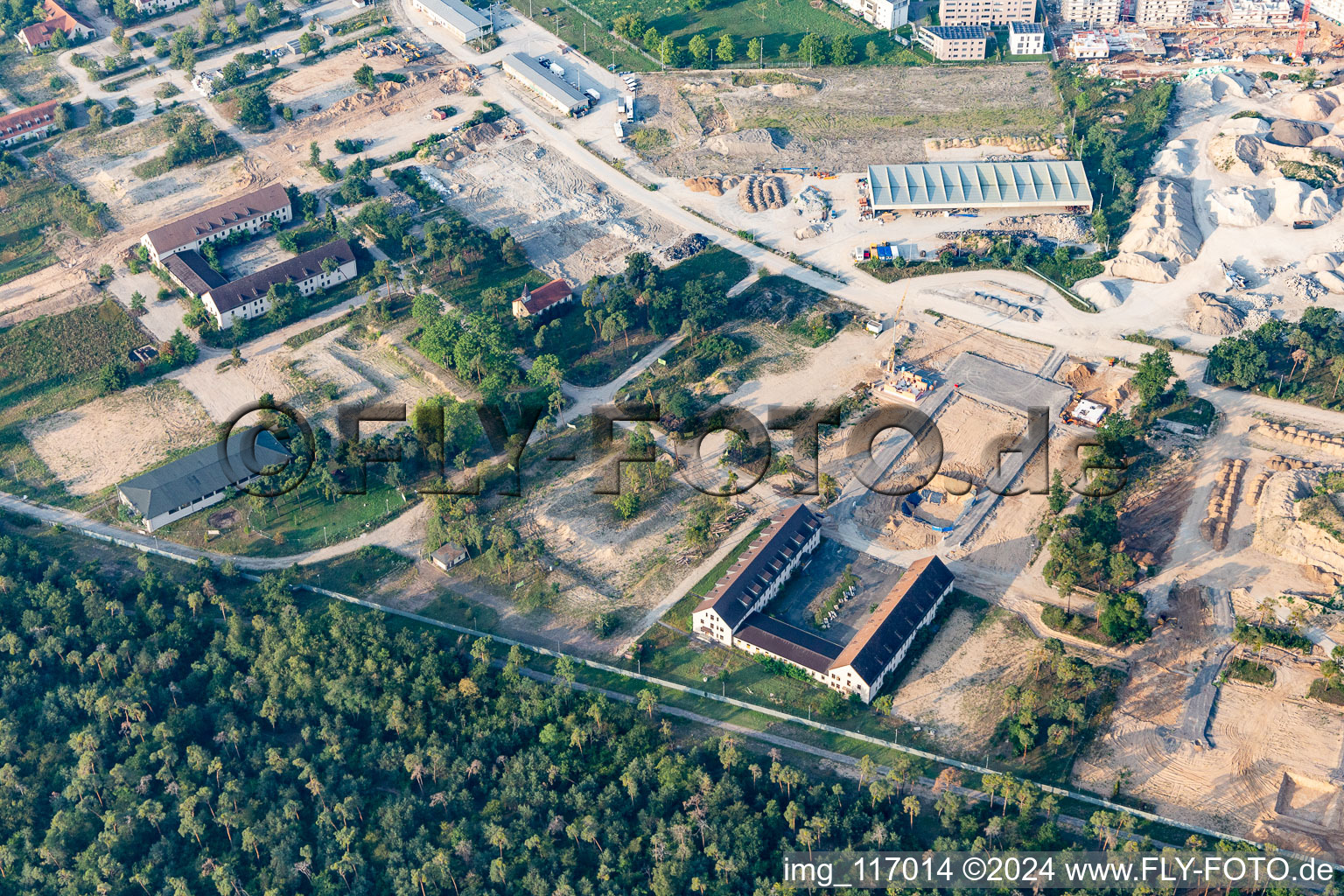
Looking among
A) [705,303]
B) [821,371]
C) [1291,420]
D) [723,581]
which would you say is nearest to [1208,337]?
[1291,420]

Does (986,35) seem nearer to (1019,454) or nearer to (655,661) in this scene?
(1019,454)

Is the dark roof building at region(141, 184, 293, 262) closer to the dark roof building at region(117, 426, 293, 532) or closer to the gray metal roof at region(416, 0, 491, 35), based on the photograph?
the dark roof building at region(117, 426, 293, 532)

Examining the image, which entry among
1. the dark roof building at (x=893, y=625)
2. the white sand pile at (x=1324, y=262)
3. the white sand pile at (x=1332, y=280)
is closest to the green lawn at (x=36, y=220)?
the dark roof building at (x=893, y=625)

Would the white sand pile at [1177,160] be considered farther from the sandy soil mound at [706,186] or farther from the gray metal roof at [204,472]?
the gray metal roof at [204,472]

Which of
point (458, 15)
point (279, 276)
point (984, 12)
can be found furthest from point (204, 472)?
point (984, 12)

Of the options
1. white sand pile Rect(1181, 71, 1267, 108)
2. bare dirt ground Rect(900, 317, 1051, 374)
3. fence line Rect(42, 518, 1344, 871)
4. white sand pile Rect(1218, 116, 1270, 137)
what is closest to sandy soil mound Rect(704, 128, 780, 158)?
bare dirt ground Rect(900, 317, 1051, 374)
